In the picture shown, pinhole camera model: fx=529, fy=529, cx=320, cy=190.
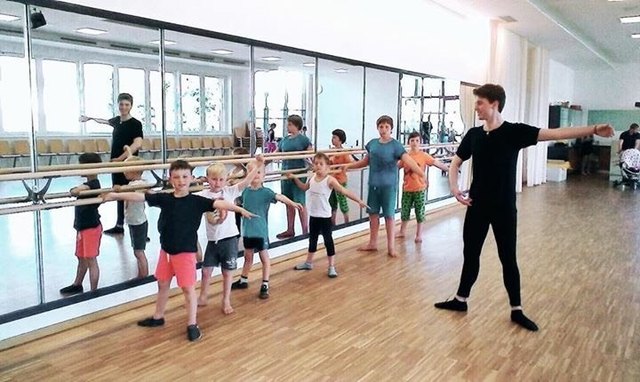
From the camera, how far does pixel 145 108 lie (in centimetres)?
833

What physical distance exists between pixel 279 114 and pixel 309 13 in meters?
4.80

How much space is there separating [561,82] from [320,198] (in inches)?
579

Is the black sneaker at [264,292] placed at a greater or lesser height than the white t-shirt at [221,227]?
lesser

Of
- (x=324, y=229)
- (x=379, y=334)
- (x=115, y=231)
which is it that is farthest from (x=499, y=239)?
(x=115, y=231)

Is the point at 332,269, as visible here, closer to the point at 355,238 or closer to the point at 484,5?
the point at 355,238

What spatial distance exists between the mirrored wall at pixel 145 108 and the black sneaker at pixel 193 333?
876 mm

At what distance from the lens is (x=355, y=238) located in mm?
6504

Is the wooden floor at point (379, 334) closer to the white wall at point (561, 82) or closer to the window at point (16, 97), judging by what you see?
the window at point (16, 97)

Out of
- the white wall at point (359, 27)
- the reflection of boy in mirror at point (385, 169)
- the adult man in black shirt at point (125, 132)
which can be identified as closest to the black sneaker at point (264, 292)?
the adult man in black shirt at point (125, 132)

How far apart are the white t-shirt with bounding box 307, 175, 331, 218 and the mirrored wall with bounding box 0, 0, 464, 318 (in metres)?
0.70

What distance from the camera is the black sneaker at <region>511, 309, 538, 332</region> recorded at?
3601 millimetres

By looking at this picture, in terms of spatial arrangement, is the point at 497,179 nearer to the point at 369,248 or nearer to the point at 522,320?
the point at 522,320

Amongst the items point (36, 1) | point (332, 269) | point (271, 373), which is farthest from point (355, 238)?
point (36, 1)

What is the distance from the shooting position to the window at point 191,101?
1280 centimetres
